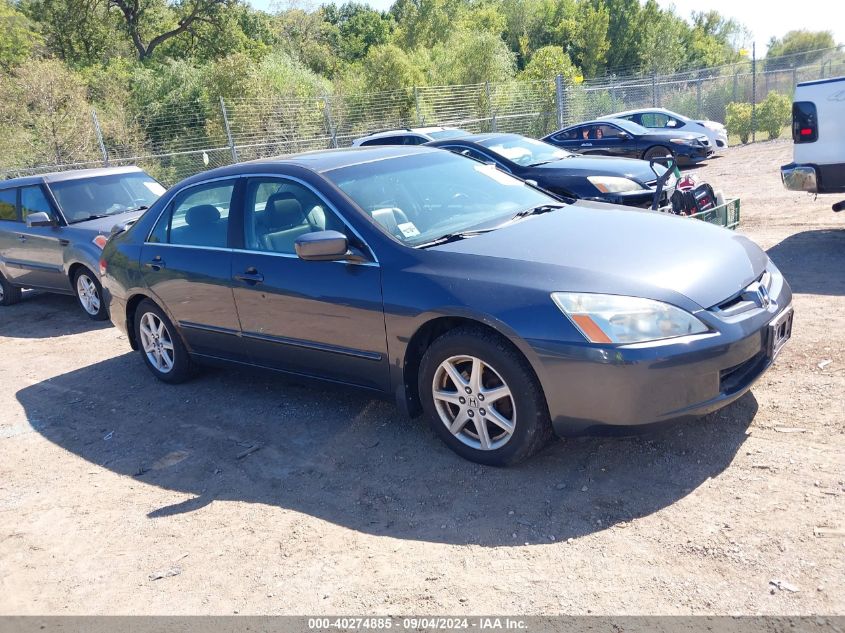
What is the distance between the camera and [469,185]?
4797mm

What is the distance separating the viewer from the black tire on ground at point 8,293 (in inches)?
388

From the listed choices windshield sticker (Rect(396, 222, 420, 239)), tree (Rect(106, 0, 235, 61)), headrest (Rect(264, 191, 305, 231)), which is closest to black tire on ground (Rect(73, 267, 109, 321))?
headrest (Rect(264, 191, 305, 231))

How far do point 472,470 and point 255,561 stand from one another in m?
1.19

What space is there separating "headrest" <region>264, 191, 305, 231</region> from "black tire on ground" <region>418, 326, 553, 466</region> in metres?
1.36

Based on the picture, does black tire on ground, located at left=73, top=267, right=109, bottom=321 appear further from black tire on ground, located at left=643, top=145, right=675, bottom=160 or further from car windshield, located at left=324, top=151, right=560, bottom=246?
black tire on ground, located at left=643, top=145, right=675, bottom=160

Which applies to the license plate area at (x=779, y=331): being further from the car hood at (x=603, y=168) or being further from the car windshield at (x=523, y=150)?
the car windshield at (x=523, y=150)

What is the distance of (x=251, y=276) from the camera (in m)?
4.64

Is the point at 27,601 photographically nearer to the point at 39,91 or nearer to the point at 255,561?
the point at 255,561

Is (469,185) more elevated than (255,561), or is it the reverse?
(469,185)

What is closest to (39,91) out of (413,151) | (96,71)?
(96,71)

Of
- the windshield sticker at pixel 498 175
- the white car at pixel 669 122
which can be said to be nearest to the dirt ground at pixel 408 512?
the windshield sticker at pixel 498 175

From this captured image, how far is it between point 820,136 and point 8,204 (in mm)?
9647

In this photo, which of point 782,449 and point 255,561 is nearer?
point 255,561

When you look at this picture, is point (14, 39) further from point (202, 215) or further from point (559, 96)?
point (202, 215)
